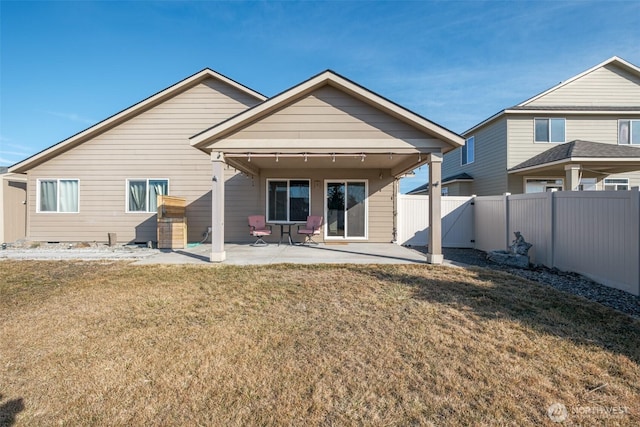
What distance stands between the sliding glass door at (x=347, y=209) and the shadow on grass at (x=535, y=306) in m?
4.73

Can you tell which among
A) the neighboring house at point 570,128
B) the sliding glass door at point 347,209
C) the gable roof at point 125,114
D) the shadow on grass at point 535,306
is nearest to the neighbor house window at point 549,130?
the neighboring house at point 570,128

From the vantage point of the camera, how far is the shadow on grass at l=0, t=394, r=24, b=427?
196 cm

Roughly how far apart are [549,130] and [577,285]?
10493 millimetres

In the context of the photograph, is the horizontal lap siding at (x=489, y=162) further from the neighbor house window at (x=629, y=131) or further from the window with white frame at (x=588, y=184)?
the neighbor house window at (x=629, y=131)

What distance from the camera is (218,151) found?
6.83 m

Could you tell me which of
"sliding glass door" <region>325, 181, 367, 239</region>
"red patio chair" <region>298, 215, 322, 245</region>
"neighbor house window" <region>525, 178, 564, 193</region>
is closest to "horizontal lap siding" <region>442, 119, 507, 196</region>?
"neighbor house window" <region>525, 178, 564, 193</region>

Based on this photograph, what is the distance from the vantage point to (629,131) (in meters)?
12.8

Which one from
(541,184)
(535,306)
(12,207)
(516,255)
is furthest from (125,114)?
(541,184)

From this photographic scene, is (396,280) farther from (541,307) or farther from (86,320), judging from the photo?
(86,320)

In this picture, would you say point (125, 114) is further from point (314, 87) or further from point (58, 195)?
point (314, 87)

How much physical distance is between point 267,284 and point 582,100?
1634 centimetres

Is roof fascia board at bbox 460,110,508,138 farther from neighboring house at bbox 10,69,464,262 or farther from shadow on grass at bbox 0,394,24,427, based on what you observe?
shadow on grass at bbox 0,394,24,427

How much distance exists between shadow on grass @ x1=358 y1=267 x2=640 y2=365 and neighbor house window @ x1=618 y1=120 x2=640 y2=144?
41.6ft

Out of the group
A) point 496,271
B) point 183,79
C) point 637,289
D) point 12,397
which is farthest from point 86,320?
point 183,79
